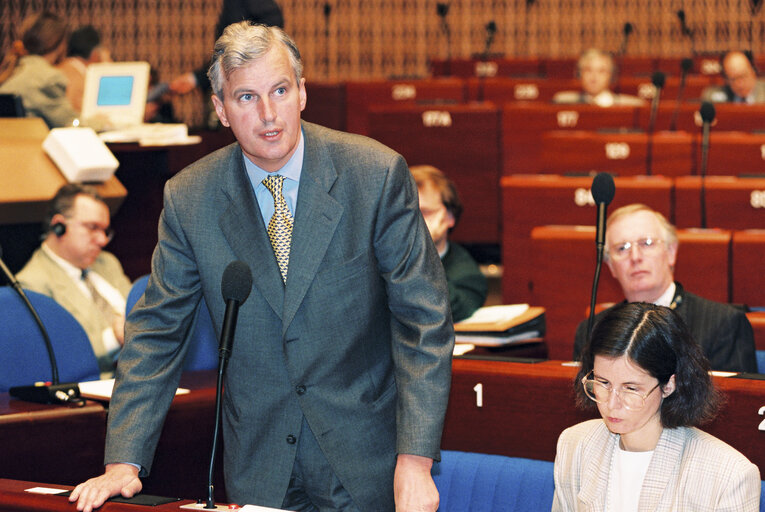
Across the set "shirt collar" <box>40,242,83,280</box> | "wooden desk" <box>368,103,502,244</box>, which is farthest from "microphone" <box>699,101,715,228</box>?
"shirt collar" <box>40,242,83,280</box>

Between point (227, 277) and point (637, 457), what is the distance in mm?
913

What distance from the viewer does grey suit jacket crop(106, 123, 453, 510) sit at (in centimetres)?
181

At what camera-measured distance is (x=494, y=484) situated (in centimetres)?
239

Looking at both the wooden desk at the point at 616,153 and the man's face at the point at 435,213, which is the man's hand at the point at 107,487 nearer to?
the man's face at the point at 435,213

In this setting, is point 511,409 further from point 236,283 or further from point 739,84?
point 739,84

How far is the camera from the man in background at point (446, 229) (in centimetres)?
382

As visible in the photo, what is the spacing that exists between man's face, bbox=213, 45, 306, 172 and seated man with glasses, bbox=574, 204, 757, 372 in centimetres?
130

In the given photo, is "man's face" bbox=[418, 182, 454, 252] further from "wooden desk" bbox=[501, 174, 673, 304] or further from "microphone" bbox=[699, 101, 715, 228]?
"microphone" bbox=[699, 101, 715, 228]

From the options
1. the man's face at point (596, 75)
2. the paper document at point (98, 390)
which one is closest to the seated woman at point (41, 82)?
the paper document at point (98, 390)

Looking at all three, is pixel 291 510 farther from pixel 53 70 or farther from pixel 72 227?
pixel 53 70

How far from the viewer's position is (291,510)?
1.90 meters

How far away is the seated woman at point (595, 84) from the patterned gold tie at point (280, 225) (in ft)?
21.0

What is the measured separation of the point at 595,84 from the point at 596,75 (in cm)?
7

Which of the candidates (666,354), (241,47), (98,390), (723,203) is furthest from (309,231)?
(723,203)
